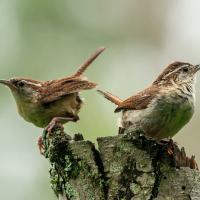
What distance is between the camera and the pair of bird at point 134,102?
6.42 metres

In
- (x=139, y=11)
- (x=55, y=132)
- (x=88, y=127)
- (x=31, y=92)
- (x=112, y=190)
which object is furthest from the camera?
(x=139, y=11)

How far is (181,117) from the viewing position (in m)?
6.44

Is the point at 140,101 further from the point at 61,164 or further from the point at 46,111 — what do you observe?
the point at 61,164

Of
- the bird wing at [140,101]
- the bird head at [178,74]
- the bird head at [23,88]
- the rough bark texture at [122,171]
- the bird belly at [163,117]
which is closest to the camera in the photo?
the rough bark texture at [122,171]

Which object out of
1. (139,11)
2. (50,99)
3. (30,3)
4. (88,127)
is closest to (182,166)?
(50,99)

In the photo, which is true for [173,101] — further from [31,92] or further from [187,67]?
[31,92]

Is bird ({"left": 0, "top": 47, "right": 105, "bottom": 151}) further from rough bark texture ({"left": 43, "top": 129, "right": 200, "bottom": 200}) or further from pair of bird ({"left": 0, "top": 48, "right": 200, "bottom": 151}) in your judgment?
rough bark texture ({"left": 43, "top": 129, "right": 200, "bottom": 200})

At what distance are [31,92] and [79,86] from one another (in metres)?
0.55

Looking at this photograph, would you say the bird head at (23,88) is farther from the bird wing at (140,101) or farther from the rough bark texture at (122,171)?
the rough bark texture at (122,171)

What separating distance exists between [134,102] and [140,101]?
0.08 m

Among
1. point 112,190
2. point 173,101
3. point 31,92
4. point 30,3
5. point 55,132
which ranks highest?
point 30,3

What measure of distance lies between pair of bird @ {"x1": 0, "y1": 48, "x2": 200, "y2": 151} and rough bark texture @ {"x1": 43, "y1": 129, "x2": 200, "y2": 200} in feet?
5.29

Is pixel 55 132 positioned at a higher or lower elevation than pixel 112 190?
higher

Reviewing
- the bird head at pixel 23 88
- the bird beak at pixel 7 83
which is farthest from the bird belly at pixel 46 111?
the bird beak at pixel 7 83
